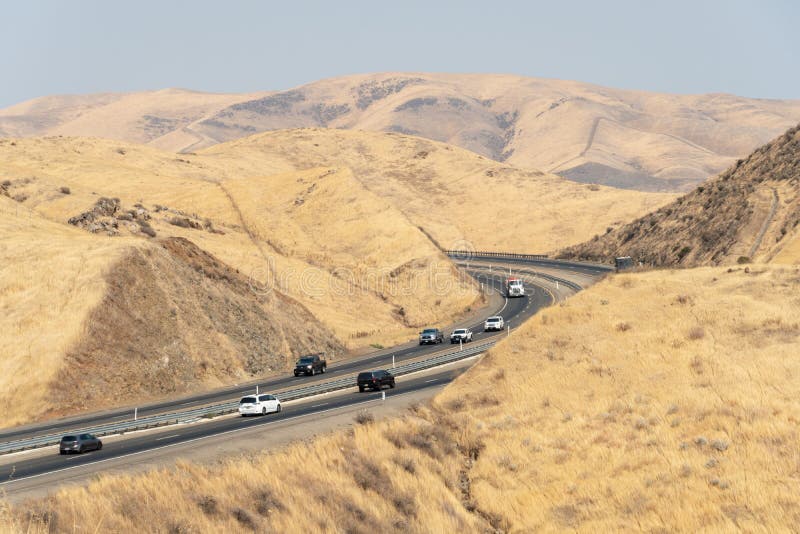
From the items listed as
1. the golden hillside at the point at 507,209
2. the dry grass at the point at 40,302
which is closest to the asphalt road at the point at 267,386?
the dry grass at the point at 40,302

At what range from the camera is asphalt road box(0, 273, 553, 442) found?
43.9 metres

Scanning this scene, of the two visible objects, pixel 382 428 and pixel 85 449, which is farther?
pixel 85 449

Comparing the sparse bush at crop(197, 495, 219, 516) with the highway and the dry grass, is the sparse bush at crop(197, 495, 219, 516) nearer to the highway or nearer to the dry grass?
the highway

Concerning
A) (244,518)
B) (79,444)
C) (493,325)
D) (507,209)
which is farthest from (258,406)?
(507,209)

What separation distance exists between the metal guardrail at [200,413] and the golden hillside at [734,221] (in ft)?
126

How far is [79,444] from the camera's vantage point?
3400 centimetres

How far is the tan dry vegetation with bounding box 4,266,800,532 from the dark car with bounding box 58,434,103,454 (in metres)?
9.85

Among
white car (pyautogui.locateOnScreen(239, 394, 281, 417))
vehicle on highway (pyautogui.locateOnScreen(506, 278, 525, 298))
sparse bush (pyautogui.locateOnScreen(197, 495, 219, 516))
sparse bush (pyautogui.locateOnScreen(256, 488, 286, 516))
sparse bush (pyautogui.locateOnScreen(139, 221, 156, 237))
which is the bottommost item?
vehicle on highway (pyautogui.locateOnScreen(506, 278, 525, 298))

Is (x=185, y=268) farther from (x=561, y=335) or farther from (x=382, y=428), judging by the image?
(x=382, y=428)

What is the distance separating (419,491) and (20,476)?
41.3 feet

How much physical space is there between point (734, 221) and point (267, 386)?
62380mm

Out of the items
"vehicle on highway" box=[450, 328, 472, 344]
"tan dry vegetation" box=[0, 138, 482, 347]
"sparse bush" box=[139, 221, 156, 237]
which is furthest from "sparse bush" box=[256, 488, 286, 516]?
"sparse bush" box=[139, 221, 156, 237]

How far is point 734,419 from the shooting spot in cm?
2973

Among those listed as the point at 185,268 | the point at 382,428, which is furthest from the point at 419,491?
the point at 185,268
